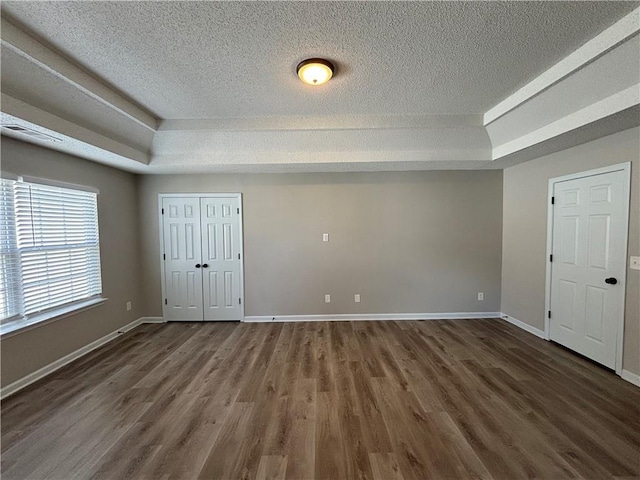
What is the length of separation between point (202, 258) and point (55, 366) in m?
1.98

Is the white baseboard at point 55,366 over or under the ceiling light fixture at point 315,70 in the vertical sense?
under

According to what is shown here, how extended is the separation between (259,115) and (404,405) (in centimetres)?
326

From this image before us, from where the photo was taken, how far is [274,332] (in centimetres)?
373

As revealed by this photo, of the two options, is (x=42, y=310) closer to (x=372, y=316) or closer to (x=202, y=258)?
(x=202, y=258)

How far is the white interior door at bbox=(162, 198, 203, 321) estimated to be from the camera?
412cm

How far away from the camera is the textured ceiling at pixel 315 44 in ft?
5.12

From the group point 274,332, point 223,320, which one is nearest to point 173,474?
point 274,332

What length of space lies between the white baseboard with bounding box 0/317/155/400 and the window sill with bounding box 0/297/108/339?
0.45 m

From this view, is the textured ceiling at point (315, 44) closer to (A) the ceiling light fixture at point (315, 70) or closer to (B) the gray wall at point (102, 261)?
(A) the ceiling light fixture at point (315, 70)

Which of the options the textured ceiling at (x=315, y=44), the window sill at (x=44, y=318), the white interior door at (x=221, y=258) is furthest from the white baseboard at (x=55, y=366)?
the textured ceiling at (x=315, y=44)

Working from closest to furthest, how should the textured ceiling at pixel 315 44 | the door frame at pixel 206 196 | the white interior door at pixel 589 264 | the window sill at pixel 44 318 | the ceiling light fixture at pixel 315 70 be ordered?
the textured ceiling at pixel 315 44, the ceiling light fixture at pixel 315 70, the window sill at pixel 44 318, the white interior door at pixel 589 264, the door frame at pixel 206 196

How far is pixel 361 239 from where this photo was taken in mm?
4148

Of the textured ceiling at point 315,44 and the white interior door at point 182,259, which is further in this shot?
the white interior door at point 182,259

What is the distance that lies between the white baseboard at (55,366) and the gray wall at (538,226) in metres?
5.70
